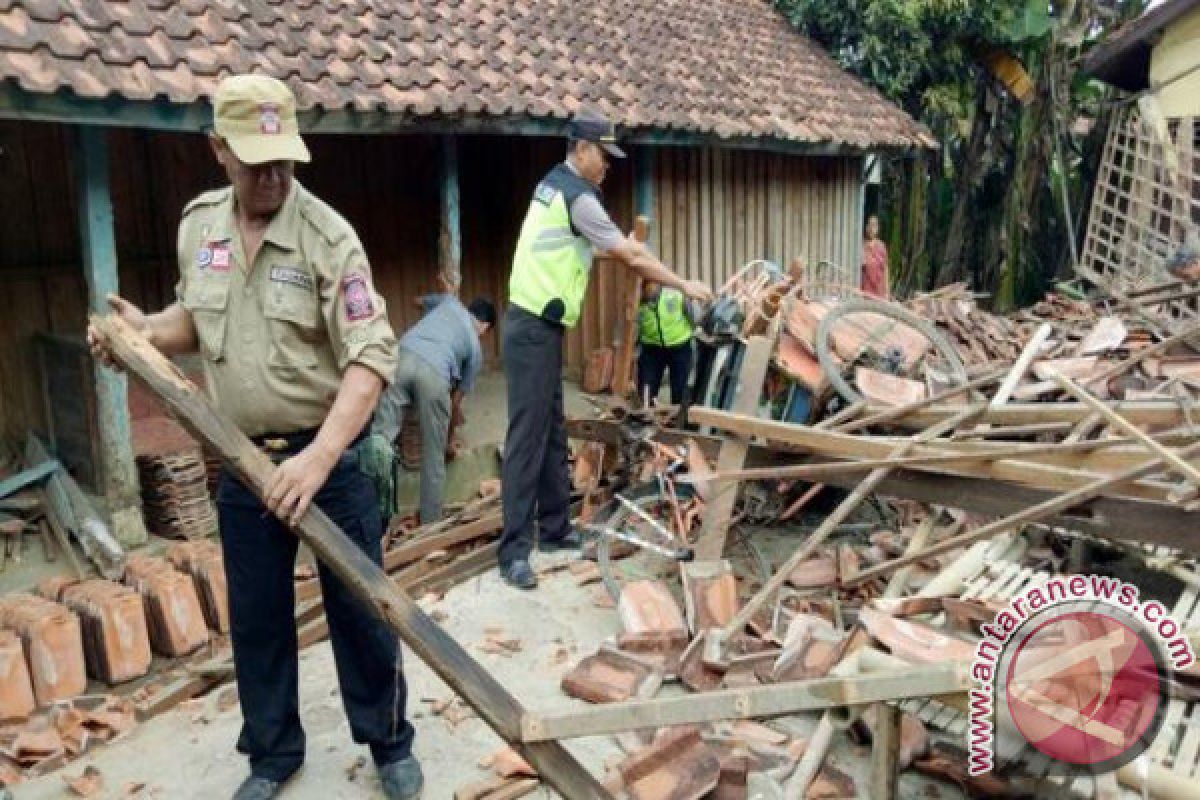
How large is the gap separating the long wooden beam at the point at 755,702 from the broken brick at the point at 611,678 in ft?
4.74

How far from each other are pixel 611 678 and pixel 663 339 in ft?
13.2

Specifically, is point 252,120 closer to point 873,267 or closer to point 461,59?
point 461,59

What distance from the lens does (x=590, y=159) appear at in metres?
4.84

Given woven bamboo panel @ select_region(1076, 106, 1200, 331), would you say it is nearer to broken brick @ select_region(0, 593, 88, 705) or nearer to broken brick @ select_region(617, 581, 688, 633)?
broken brick @ select_region(617, 581, 688, 633)

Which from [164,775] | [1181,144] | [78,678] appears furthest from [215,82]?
[1181,144]

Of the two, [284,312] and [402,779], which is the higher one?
[284,312]

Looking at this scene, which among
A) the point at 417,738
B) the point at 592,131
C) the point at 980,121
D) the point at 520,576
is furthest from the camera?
the point at 980,121

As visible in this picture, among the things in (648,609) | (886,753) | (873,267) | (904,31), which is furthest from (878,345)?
(904,31)

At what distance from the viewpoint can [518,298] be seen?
4910 mm

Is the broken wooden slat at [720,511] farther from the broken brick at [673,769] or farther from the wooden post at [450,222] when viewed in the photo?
the wooden post at [450,222]

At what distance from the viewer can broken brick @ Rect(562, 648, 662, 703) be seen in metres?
3.86

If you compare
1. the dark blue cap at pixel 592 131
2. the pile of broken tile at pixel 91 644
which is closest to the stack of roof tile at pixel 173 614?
the pile of broken tile at pixel 91 644

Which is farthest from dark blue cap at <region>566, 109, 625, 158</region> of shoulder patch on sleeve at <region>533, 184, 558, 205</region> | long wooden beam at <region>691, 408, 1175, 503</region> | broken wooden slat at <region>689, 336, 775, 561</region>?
broken wooden slat at <region>689, 336, 775, 561</region>

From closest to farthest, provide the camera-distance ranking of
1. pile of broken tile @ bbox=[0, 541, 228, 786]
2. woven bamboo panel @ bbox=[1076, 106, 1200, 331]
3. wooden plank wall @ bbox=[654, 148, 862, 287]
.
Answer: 1. pile of broken tile @ bbox=[0, 541, 228, 786]
2. wooden plank wall @ bbox=[654, 148, 862, 287]
3. woven bamboo panel @ bbox=[1076, 106, 1200, 331]
